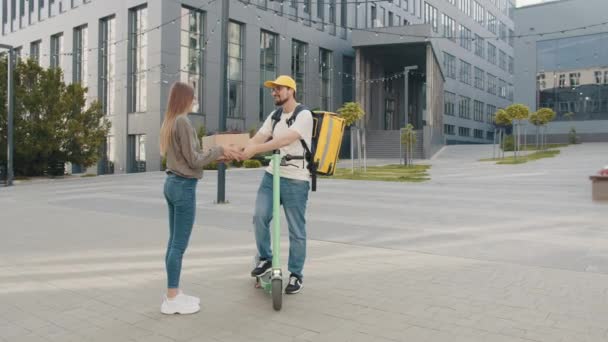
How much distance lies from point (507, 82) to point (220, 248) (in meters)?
77.3

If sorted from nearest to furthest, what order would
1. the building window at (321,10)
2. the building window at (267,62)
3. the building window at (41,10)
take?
the building window at (267,62)
the building window at (41,10)
the building window at (321,10)

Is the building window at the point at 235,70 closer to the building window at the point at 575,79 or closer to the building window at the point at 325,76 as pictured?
the building window at the point at 325,76

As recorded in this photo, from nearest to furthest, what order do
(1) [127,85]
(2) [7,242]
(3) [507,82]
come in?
(2) [7,242] < (1) [127,85] < (3) [507,82]

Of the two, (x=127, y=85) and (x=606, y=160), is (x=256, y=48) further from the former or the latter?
(x=606, y=160)

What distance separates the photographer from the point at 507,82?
251 ft

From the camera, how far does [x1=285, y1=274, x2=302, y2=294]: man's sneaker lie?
4.54 meters

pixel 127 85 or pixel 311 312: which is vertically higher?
pixel 127 85

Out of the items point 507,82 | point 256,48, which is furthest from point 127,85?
point 507,82

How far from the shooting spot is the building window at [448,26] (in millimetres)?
57281

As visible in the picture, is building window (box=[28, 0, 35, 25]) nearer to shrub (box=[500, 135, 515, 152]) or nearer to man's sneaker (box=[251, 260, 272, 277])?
shrub (box=[500, 135, 515, 152])

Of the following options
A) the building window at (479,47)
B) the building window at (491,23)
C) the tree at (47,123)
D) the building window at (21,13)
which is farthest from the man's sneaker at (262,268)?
the building window at (491,23)

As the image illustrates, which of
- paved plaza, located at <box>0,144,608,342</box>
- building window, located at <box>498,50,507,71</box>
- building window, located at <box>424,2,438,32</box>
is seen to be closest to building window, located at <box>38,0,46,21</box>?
building window, located at <box>424,2,438,32</box>

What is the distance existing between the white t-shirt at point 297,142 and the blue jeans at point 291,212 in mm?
61

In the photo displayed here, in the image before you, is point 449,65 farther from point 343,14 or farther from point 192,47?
point 192,47
